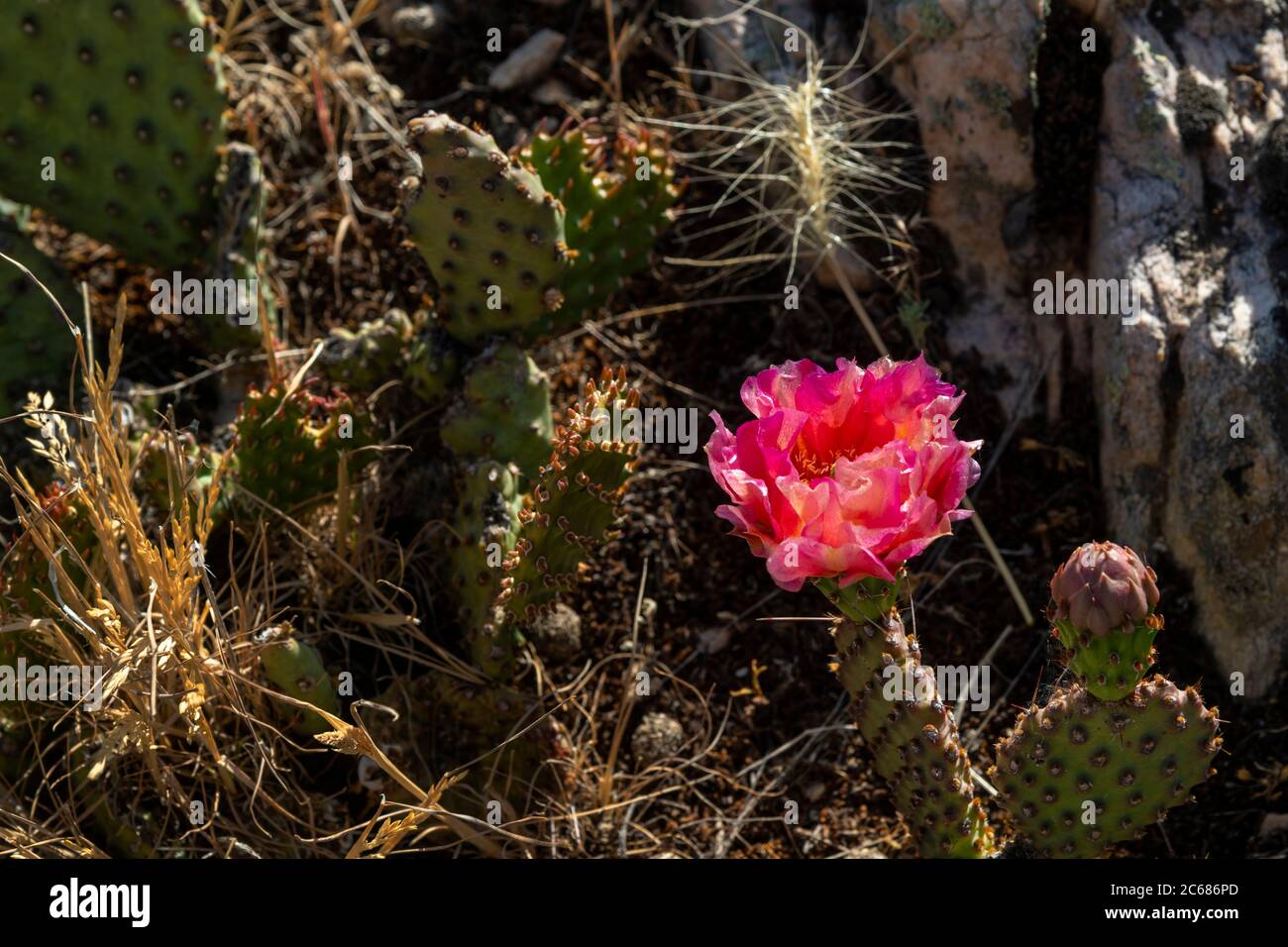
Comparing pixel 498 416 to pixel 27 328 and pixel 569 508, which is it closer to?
pixel 569 508

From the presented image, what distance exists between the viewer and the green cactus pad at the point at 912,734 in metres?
2.23

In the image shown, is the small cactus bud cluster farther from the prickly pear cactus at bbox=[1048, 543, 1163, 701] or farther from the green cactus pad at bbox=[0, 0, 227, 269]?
the prickly pear cactus at bbox=[1048, 543, 1163, 701]

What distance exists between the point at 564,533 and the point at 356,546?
1.75 ft

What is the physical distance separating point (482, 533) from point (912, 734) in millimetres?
878

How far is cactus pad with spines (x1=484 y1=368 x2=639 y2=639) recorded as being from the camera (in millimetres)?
2492

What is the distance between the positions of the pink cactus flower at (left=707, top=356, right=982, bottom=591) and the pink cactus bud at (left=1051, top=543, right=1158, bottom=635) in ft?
0.64

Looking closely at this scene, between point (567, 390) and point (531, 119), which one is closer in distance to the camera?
point (567, 390)

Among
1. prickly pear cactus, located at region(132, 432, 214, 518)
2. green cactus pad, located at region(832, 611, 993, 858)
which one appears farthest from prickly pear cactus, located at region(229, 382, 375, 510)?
green cactus pad, located at region(832, 611, 993, 858)

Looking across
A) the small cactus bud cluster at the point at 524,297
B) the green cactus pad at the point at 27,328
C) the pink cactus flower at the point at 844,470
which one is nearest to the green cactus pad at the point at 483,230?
the small cactus bud cluster at the point at 524,297

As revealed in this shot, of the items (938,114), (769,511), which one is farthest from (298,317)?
(769,511)

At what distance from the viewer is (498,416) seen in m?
2.80

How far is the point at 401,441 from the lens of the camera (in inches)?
123
